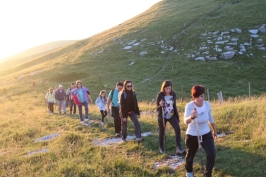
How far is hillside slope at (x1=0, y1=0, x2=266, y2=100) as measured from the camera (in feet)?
122

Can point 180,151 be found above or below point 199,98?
below

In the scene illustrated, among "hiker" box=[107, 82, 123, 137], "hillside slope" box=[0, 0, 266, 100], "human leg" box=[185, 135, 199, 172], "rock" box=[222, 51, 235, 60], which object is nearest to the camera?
"human leg" box=[185, 135, 199, 172]

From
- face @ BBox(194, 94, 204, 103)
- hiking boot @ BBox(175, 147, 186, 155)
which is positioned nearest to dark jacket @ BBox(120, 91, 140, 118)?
hiking boot @ BBox(175, 147, 186, 155)

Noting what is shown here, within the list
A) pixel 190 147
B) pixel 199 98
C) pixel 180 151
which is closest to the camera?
pixel 199 98

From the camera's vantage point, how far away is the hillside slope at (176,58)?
37.2 m

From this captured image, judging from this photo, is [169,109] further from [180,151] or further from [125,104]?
[125,104]

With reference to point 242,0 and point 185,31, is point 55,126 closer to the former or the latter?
point 185,31

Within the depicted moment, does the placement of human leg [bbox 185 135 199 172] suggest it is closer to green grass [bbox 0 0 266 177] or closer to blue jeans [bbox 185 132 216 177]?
blue jeans [bbox 185 132 216 177]

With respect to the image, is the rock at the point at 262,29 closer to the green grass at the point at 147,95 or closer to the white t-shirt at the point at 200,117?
the green grass at the point at 147,95

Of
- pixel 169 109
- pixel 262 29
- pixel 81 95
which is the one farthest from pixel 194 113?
pixel 262 29

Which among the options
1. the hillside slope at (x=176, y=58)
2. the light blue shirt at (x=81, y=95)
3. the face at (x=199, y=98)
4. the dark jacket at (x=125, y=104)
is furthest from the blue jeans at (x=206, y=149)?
the hillside slope at (x=176, y=58)

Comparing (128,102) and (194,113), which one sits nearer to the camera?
(194,113)

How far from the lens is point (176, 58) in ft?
150

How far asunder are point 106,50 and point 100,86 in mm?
20819
